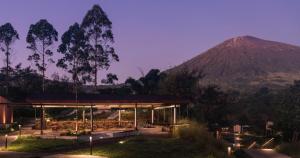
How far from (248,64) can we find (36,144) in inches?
3857

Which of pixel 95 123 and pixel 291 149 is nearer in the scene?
pixel 291 149

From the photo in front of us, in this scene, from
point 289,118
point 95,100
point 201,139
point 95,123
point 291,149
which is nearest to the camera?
point 201,139

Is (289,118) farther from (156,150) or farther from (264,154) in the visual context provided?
A: (156,150)

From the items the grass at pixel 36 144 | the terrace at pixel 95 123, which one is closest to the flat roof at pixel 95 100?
→ the terrace at pixel 95 123

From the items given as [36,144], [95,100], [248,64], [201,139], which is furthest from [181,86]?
[248,64]

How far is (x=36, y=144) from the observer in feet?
92.7

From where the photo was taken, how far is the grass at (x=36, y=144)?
26.6 metres

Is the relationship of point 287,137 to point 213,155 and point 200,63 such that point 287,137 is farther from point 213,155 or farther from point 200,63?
point 200,63

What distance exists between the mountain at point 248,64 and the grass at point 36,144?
64.7 metres

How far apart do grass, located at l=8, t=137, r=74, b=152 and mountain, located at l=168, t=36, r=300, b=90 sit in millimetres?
64708

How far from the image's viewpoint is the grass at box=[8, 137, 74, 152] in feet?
87.4

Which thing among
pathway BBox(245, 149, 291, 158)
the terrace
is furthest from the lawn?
the terrace

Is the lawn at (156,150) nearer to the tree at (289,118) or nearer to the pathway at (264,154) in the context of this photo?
the pathway at (264,154)

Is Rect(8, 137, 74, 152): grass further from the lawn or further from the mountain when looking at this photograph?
the mountain
